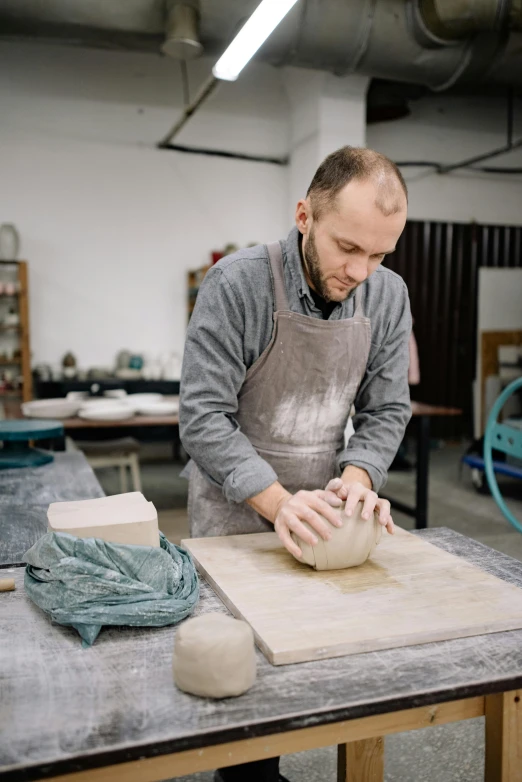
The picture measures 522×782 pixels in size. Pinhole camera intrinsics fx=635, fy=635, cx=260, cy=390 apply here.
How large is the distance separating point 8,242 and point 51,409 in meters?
2.80

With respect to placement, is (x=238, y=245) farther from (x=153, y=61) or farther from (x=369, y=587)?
(x=369, y=587)

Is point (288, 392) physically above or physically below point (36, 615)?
above

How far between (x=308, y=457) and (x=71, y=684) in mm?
974

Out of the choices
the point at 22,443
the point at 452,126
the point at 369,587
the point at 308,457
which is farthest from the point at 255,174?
the point at 369,587

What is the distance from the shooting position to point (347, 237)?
1.34 m

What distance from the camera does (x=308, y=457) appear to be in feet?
5.74

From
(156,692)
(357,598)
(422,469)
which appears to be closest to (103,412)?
(422,469)

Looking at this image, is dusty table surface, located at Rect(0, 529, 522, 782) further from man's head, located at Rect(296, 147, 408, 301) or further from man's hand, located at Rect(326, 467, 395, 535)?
man's head, located at Rect(296, 147, 408, 301)

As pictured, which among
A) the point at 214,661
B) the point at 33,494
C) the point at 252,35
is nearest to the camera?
the point at 214,661

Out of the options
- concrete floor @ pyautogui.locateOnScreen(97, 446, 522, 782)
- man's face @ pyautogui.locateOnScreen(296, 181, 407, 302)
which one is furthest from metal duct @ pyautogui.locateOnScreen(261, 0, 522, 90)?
man's face @ pyautogui.locateOnScreen(296, 181, 407, 302)

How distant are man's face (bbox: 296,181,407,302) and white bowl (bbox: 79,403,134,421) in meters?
2.64

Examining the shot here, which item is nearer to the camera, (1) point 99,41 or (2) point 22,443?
(2) point 22,443

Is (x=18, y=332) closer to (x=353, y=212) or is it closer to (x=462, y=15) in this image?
(x=462, y=15)

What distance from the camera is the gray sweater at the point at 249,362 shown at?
58.0 inches
